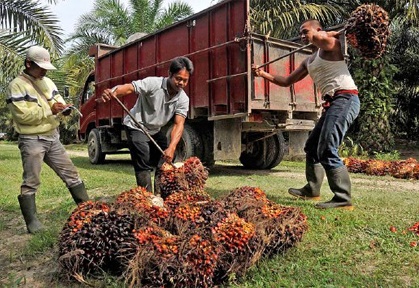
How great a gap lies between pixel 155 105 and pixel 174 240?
7.72ft

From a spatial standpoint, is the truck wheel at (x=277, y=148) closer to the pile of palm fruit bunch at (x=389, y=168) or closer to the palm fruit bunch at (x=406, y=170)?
the pile of palm fruit bunch at (x=389, y=168)

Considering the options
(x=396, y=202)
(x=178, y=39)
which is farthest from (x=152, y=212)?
(x=178, y=39)

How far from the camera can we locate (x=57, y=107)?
4387 mm

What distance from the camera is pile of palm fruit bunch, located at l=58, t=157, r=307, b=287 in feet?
8.52

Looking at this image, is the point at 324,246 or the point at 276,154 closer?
the point at 324,246

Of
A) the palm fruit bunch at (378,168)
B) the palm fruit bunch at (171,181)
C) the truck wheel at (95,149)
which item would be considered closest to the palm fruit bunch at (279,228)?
the palm fruit bunch at (171,181)

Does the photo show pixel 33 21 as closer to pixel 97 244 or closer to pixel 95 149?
pixel 95 149

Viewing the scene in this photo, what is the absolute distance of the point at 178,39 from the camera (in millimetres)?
8398

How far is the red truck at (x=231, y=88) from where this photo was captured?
281 inches

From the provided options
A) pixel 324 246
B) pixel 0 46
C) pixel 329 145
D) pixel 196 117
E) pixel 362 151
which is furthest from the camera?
pixel 362 151

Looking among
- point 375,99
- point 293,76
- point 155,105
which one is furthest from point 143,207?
point 375,99

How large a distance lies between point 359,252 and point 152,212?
1681 millimetres

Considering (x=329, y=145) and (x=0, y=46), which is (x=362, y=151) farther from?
(x=0, y=46)

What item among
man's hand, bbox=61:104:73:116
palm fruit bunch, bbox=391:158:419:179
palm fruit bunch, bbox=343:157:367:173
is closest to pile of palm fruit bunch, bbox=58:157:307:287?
man's hand, bbox=61:104:73:116
